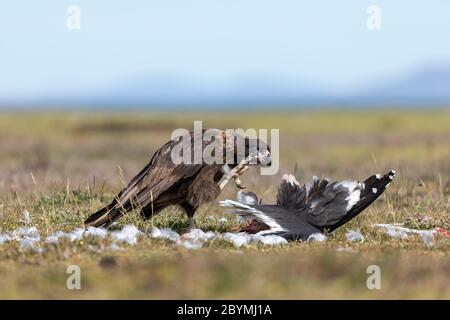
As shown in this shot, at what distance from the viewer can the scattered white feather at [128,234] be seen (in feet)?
30.5

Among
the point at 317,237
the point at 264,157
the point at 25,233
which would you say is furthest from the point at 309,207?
the point at 25,233

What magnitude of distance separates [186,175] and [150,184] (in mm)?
482

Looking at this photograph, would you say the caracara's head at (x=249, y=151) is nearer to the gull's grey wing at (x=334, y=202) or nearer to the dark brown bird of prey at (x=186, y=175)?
the dark brown bird of prey at (x=186, y=175)

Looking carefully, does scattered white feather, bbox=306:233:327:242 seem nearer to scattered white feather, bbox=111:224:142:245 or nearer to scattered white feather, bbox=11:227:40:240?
scattered white feather, bbox=111:224:142:245

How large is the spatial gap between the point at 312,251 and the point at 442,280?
5.89ft

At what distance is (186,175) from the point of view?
1020cm

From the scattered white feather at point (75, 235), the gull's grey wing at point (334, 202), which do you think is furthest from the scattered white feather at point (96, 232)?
the gull's grey wing at point (334, 202)

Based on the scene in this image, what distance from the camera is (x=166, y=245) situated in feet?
30.8

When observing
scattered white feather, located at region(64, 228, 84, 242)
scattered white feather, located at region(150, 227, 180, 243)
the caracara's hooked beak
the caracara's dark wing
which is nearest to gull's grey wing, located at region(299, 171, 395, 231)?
the caracara's hooked beak

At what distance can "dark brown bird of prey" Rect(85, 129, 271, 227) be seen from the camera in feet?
33.6

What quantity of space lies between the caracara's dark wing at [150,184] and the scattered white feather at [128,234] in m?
0.43

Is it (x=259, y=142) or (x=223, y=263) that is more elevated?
(x=259, y=142)

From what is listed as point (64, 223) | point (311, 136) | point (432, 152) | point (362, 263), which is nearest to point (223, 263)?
point (362, 263)
